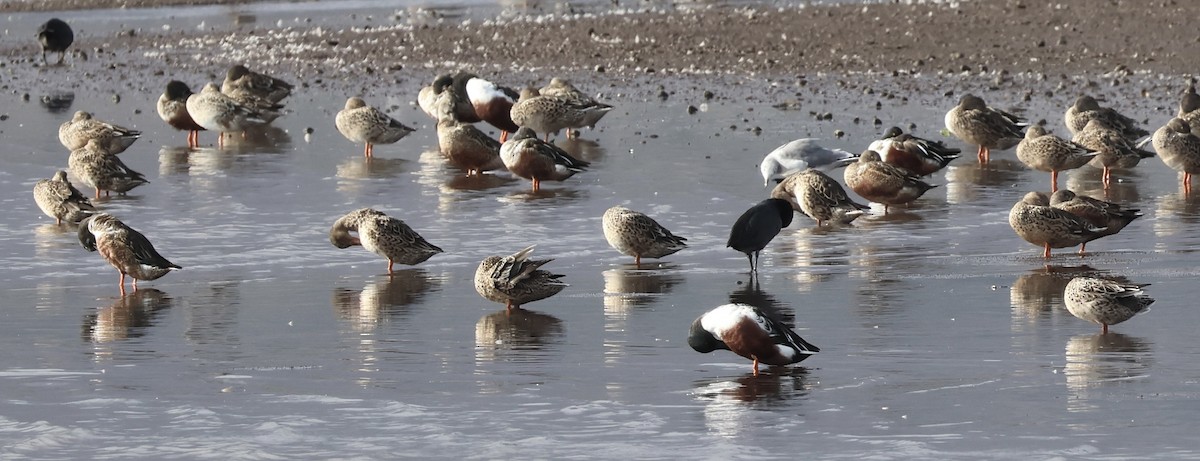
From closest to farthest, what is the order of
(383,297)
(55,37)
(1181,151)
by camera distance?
(383,297) < (1181,151) < (55,37)

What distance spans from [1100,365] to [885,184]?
6.14m

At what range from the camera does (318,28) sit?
111 feet

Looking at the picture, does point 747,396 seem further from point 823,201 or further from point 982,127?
point 982,127

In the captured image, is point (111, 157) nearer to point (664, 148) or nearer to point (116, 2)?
point (664, 148)

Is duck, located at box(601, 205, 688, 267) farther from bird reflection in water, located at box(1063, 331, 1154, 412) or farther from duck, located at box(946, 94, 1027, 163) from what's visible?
duck, located at box(946, 94, 1027, 163)

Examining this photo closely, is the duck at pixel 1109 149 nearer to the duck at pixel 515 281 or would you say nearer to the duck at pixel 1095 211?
the duck at pixel 1095 211

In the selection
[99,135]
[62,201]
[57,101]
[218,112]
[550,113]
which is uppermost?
[57,101]

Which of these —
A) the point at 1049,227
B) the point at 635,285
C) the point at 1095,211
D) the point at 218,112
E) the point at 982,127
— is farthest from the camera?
the point at 218,112

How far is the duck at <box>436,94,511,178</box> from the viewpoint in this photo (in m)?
18.8

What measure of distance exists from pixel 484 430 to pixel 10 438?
7.69ft

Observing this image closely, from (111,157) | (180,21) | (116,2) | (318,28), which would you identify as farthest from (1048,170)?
(116,2)

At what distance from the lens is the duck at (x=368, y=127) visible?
2044 centimetres

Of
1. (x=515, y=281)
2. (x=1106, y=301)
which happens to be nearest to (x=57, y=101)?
(x=515, y=281)

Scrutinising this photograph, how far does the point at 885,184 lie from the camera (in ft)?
53.4
